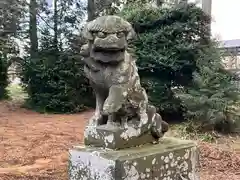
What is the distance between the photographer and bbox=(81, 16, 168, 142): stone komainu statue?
280 cm

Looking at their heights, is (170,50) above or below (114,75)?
above

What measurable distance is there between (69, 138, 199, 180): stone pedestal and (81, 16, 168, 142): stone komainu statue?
0.59ft

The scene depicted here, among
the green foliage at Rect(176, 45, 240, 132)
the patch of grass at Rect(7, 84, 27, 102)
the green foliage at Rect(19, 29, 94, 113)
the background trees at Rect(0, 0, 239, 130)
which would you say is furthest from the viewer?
the patch of grass at Rect(7, 84, 27, 102)

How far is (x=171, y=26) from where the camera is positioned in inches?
390

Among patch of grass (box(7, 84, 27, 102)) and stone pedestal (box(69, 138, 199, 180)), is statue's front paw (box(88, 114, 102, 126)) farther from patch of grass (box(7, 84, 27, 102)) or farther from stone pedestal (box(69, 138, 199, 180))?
patch of grass (box(7, 84, 27, 102))

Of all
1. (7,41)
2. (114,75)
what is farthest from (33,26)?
(114,75)

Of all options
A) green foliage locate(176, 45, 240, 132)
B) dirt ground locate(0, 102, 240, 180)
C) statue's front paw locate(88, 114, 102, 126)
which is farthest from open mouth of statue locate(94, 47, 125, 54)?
green foliage locate(176, 45, 240, 132)

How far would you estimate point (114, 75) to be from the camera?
2.84 metres

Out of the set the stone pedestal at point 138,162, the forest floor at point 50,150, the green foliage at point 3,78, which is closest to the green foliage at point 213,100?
the forest floor at point 50,150

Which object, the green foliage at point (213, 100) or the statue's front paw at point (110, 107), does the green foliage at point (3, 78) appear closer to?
the green foliage at point (213, 100)

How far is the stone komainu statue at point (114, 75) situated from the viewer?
9.18 feet

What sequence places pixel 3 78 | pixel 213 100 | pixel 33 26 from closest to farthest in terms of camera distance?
1. pixel 213 100
2. pixel 33 26
3. pixel 3 78

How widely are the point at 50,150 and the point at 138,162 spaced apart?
4208 millimetres

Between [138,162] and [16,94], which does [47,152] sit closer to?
[138,162]
